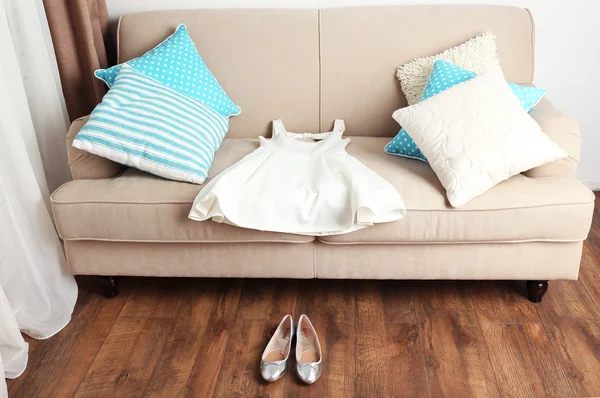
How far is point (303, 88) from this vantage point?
92.7 inches

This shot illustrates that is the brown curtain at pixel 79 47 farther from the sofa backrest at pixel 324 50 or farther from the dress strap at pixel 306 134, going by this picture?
the dress strap at pixel 306 134

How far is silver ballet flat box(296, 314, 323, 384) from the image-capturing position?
1.69 m

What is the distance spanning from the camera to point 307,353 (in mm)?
1775

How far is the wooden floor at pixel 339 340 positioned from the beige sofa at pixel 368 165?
13 centimetres

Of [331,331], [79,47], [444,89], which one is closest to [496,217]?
[444,89]


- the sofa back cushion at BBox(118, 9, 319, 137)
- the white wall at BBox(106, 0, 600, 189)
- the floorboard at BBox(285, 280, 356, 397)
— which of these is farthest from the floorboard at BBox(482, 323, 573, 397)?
the white wall at BBox(106, 0, 600, 189)

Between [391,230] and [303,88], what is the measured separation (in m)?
0.78

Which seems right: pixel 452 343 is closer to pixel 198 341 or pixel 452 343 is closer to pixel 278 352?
pixel 278 352

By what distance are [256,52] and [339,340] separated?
1140 mm

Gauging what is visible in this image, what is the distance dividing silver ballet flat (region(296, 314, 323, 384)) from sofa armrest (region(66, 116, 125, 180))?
2.62 feet

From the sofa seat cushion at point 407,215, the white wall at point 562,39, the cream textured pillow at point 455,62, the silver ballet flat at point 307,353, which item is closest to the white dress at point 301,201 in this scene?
the sofa seat cushion at point 407,215

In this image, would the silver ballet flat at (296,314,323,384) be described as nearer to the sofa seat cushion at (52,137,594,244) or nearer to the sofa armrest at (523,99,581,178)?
the sofa seat cushion at (52,137,594,244)

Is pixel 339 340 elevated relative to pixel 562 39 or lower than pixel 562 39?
lower

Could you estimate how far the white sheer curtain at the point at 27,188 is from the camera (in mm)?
1833
